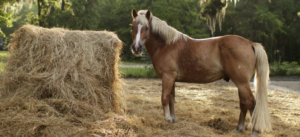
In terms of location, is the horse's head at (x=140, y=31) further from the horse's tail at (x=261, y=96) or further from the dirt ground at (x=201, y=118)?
the horse's tail at (x=261, y=96)

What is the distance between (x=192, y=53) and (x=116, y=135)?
1759 millimetres

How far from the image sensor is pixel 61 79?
380 cm

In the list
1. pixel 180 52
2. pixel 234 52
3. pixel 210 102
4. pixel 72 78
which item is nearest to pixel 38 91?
pixel 72 78

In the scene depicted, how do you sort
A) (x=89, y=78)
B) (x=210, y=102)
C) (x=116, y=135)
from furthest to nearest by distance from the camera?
(x=210, y=102), (x=89, y=78), (x=116, y=135)

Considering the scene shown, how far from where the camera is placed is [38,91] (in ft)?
12.3

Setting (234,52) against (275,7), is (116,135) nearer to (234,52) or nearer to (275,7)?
(234,52)

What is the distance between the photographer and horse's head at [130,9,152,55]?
3945mm

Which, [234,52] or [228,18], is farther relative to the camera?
[228,18]

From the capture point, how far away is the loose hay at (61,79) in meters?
3.40

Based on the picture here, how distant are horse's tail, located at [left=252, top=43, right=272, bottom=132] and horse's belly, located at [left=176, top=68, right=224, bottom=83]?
0.54 meters

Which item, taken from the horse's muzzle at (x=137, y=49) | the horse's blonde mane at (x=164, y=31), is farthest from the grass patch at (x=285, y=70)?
the horse's muzzle at (x=137, y=49)

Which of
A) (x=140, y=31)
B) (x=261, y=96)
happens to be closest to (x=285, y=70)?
(x=261, y=96)

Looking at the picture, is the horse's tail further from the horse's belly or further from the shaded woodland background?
the shaded woodland background

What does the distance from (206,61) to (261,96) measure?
3.01 feet
